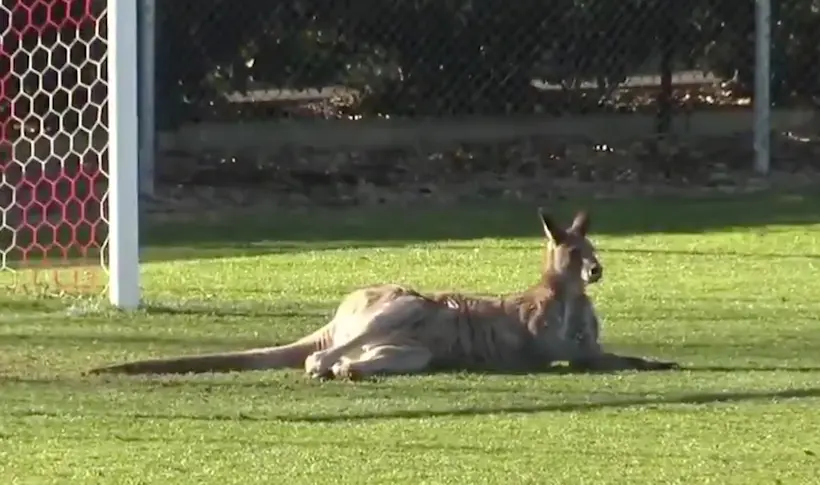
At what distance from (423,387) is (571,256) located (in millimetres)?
962

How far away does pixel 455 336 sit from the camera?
7.79 meters

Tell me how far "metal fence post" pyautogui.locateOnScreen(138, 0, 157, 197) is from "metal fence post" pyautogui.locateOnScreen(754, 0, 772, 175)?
423 cm

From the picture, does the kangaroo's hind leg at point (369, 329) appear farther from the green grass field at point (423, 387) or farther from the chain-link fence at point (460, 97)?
the chain-link fence at point (460, 97)

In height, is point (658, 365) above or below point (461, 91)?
below

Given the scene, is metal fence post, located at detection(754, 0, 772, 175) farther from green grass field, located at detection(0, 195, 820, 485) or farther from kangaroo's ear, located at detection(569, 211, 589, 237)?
kangaroo's ear, located at detection(569, 211, 589, 237)

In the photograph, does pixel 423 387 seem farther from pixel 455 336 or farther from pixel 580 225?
pixel 580 225

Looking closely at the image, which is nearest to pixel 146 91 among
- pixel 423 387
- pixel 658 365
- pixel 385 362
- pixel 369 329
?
pixel 369 329

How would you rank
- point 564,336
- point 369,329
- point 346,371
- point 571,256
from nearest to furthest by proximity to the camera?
point 346,371, point 369,329, point 564,336, point 571,256

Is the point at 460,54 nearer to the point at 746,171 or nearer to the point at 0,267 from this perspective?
the point at 746,171

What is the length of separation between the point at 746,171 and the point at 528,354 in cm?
769

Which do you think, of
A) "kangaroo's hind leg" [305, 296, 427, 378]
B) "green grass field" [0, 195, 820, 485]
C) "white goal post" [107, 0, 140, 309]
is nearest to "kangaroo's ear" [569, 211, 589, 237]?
"green grass field" [0, 195, 820, 485]

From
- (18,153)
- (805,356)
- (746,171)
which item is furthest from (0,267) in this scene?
(746,171)

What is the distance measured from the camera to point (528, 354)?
7863mm

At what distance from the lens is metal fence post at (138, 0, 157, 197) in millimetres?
13070
